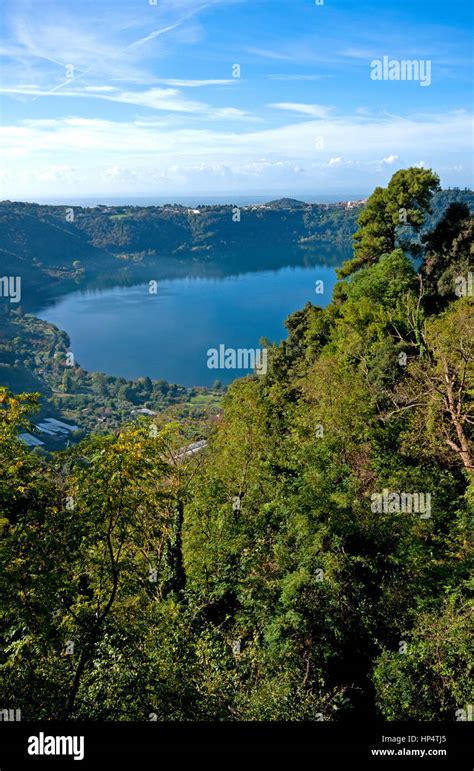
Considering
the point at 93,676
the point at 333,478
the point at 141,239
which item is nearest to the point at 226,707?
the point at 93,676

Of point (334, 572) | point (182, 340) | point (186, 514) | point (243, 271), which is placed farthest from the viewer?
point (243, 271)

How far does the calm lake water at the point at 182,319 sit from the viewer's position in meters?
91.5

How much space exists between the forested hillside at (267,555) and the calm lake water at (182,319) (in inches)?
2526

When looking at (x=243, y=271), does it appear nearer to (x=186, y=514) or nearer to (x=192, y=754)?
(x=186, y=514)

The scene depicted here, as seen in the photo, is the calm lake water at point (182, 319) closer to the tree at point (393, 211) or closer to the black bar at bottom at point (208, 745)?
the tree at point (393, 211)

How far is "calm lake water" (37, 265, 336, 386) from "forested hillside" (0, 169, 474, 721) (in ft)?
210

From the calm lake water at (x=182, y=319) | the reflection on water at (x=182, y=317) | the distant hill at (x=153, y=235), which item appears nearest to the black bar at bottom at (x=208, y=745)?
the calm lake water at (x=182, y=319)

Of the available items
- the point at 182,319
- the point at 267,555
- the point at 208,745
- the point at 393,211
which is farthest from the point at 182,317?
the point at 208,745

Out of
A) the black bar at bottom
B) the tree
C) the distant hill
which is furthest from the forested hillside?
the distant hill

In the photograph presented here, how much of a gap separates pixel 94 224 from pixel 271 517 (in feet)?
583

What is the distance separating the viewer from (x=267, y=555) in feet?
35.6

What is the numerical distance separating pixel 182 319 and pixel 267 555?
10101cm

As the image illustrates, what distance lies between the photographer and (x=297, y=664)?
9.15m

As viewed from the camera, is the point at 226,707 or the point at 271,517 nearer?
the point at 226,707
